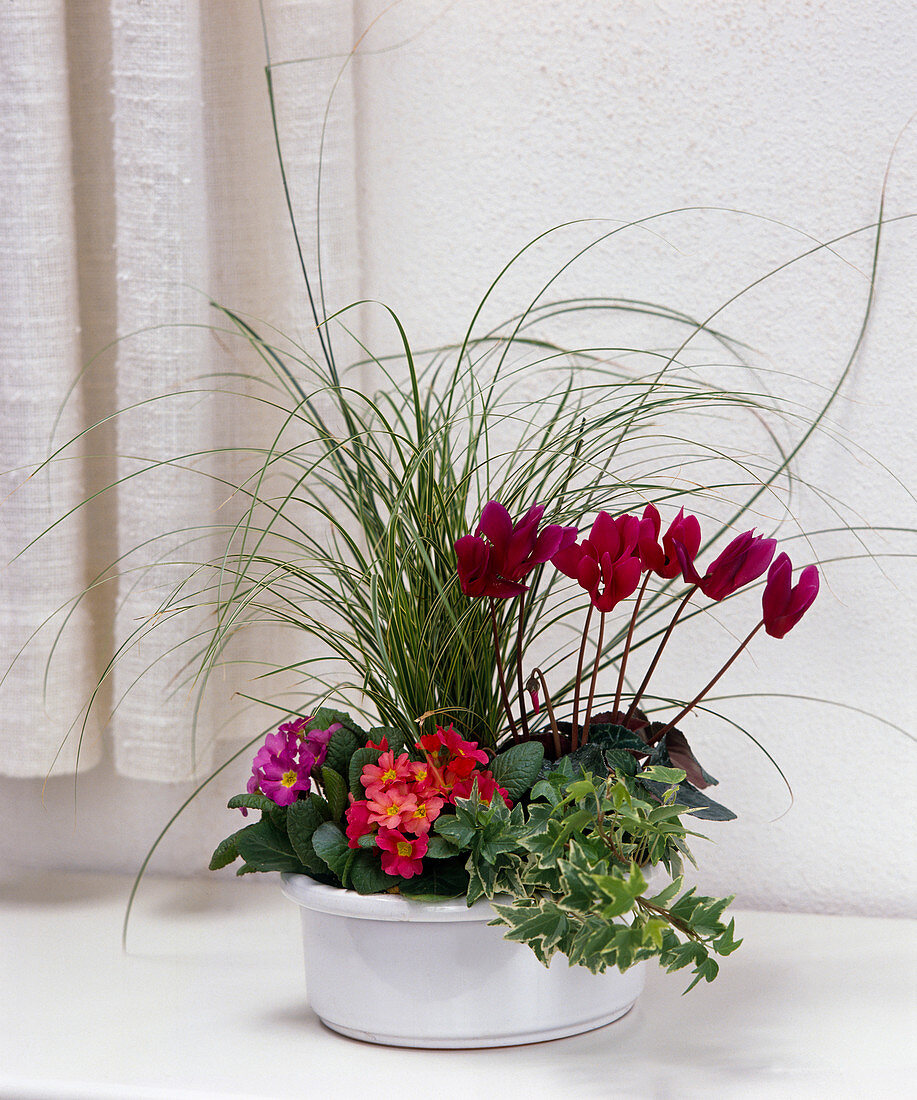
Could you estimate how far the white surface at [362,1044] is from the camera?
0.61m

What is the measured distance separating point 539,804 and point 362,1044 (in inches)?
8.5

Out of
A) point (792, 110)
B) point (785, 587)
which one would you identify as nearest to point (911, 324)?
point (792, 110)

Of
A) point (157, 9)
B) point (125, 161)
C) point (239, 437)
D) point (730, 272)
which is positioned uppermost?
point (157, 9)

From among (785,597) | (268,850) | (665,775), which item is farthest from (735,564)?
(268,850)

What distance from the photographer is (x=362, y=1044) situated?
67 centimetres

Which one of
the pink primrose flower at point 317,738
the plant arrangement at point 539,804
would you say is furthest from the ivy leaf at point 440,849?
the pink primrose flower at point 317,738

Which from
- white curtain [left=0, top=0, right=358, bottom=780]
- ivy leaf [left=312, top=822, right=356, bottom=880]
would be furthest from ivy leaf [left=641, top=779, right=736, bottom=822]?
white curtain [left=0, top=0, right=358, bottom=780]

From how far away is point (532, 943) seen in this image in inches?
22.7

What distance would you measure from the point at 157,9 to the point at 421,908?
827 mm

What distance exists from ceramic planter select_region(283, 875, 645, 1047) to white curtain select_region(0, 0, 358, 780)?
13.2 inches

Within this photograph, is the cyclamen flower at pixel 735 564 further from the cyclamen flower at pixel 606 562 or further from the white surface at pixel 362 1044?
the white surface at pixel 362 1044

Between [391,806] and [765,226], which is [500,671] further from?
[765,226]

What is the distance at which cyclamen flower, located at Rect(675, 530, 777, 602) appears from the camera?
0.63m

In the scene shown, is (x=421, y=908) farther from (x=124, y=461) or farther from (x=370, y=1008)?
(x=124, y=461)
